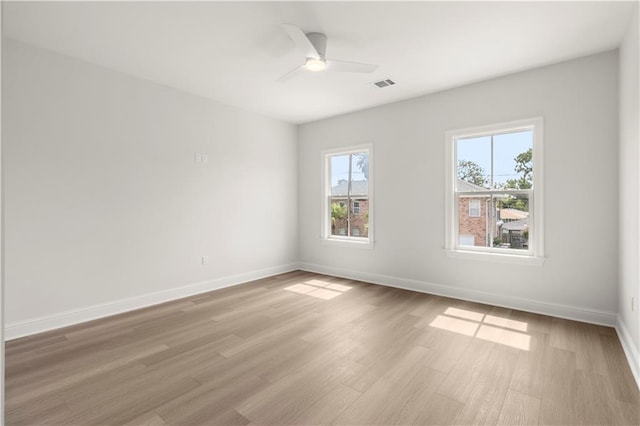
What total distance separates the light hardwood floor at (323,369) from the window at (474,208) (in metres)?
1.20

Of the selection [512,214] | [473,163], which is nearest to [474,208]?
[512,214]

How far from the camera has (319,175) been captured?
5.96 m

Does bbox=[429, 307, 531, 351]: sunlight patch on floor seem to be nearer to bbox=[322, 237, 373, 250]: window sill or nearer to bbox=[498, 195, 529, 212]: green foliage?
bbox=[498, 195, 529, 212]: green foliage

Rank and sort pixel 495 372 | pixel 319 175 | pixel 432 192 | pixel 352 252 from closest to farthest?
pixel 495 372 → pixel 432 192 → pixel 352 252 → pixel 319 175

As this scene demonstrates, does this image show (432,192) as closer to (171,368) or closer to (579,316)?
(579,316)

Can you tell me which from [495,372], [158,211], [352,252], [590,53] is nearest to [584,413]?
[495,372]

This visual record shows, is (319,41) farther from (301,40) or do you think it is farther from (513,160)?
(513,160)

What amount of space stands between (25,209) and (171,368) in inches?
86.8

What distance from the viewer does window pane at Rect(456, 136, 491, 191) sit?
4141mm

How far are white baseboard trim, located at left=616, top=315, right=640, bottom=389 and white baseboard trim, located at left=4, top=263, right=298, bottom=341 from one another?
15.0 ft

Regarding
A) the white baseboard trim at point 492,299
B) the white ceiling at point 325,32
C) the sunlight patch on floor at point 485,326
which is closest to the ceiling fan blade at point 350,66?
the white ceiling at point 325,32

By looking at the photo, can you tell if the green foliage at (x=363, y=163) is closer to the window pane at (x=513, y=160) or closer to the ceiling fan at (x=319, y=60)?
the window pane at (x=513, y=160)

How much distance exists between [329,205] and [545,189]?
Result: 332 cm

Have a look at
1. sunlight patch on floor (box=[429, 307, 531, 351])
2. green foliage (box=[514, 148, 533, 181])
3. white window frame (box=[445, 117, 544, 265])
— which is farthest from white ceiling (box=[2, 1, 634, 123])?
sunlight patch on floor (box=[429, 307, 531, 351])
